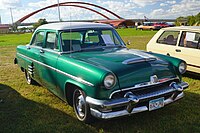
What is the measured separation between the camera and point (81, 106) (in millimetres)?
3537

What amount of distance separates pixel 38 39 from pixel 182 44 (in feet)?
12.1

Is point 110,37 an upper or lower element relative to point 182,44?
upper

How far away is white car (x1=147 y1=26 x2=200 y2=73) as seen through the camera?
19.0ft

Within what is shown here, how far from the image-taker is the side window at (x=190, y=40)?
5.82m

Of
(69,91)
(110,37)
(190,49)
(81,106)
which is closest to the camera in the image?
(81,106)

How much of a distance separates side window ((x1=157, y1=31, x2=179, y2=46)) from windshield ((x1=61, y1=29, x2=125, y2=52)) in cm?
236

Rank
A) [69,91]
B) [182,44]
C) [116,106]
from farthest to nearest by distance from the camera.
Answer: [182,44] < [69,91] < [116,106]

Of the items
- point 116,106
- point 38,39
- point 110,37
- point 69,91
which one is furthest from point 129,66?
point 38,39

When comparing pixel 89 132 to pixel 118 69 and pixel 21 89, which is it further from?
pixel 21 89

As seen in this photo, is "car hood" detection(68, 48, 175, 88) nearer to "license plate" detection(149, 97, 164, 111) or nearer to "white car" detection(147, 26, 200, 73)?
"license plate" detection(149, 97, 164, 111)

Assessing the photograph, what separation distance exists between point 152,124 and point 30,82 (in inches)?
143

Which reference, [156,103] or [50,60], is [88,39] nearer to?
[50,60]

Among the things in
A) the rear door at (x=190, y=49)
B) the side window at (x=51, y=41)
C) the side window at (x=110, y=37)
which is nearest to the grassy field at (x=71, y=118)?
the rear door at (x=190, y=49)

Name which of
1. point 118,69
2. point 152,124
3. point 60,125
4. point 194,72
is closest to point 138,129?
point 152,124
